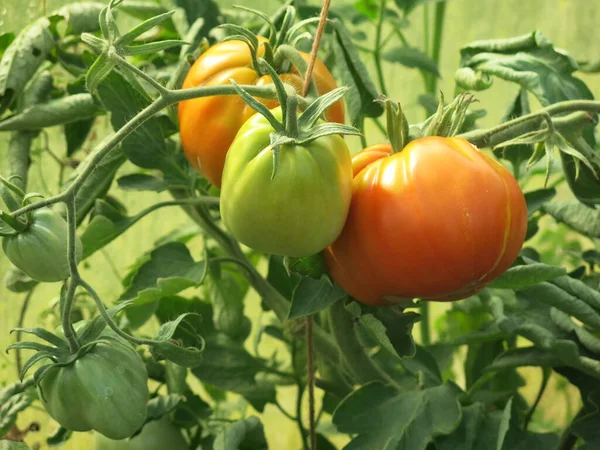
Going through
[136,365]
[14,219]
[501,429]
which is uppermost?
[14,219]

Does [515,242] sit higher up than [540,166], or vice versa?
[515,242]

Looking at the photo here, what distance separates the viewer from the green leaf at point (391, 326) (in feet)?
1.50

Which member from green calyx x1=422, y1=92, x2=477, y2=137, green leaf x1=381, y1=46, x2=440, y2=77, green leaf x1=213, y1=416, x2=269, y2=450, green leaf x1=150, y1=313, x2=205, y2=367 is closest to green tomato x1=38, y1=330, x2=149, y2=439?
green leaf x1=150, y1=313, x2=205, y2=367

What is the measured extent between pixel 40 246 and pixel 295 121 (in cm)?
17

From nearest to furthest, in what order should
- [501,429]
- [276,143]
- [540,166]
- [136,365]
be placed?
[276,143]
[136,365]
[501,429]
[540,166]

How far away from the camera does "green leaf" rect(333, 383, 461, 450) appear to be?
550 millimetres

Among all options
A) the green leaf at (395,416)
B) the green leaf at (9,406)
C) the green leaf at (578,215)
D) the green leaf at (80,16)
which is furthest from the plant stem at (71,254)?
the green leaf at (578,215)

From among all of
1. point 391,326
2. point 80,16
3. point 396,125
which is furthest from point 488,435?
point 80,16

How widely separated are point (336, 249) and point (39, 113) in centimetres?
35

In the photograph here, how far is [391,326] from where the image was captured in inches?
18.6

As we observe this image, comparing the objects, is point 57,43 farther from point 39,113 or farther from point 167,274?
point 167,274

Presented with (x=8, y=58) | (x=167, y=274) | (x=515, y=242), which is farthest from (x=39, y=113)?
(x=515, y=242)

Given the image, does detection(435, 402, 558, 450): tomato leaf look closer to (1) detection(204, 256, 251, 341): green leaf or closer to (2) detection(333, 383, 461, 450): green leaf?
(2) detection(333, 383, 461, 450): green leaf

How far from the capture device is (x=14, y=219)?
0.41m
